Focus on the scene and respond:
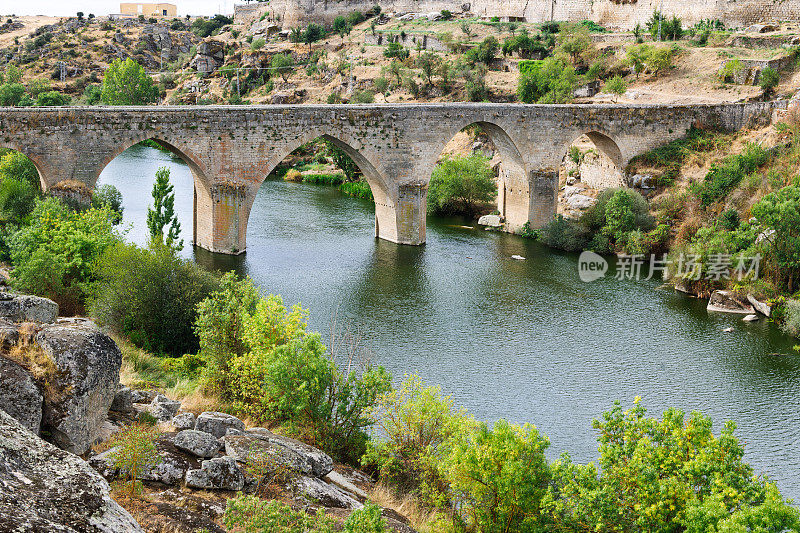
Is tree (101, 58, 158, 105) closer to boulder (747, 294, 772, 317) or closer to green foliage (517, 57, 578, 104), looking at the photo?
green foliage (517, 57, 578, 104)

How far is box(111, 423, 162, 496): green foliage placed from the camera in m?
7.57

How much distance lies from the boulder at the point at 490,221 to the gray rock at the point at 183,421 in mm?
21790

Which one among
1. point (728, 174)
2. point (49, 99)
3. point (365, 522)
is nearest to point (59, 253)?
point (365, 522)

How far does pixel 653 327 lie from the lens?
20125 millimetres

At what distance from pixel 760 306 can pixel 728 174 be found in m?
6.46

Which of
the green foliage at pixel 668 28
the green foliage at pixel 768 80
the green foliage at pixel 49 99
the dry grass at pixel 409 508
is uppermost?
the green foliage at pixel 668 28

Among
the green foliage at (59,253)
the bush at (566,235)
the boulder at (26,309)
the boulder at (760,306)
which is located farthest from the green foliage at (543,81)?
the boulder at (26,309)

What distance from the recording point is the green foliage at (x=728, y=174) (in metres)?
26.0

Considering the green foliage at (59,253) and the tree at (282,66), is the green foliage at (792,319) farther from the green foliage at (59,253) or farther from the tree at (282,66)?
the tree at (282,66)

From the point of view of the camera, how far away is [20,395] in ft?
23.1

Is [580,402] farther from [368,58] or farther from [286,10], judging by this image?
[286,10]

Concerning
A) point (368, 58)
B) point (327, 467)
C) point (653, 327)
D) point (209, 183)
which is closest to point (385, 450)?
point (327, 467)

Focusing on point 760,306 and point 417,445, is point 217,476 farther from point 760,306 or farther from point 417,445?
point 760,306

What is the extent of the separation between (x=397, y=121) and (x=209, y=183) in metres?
6.29
